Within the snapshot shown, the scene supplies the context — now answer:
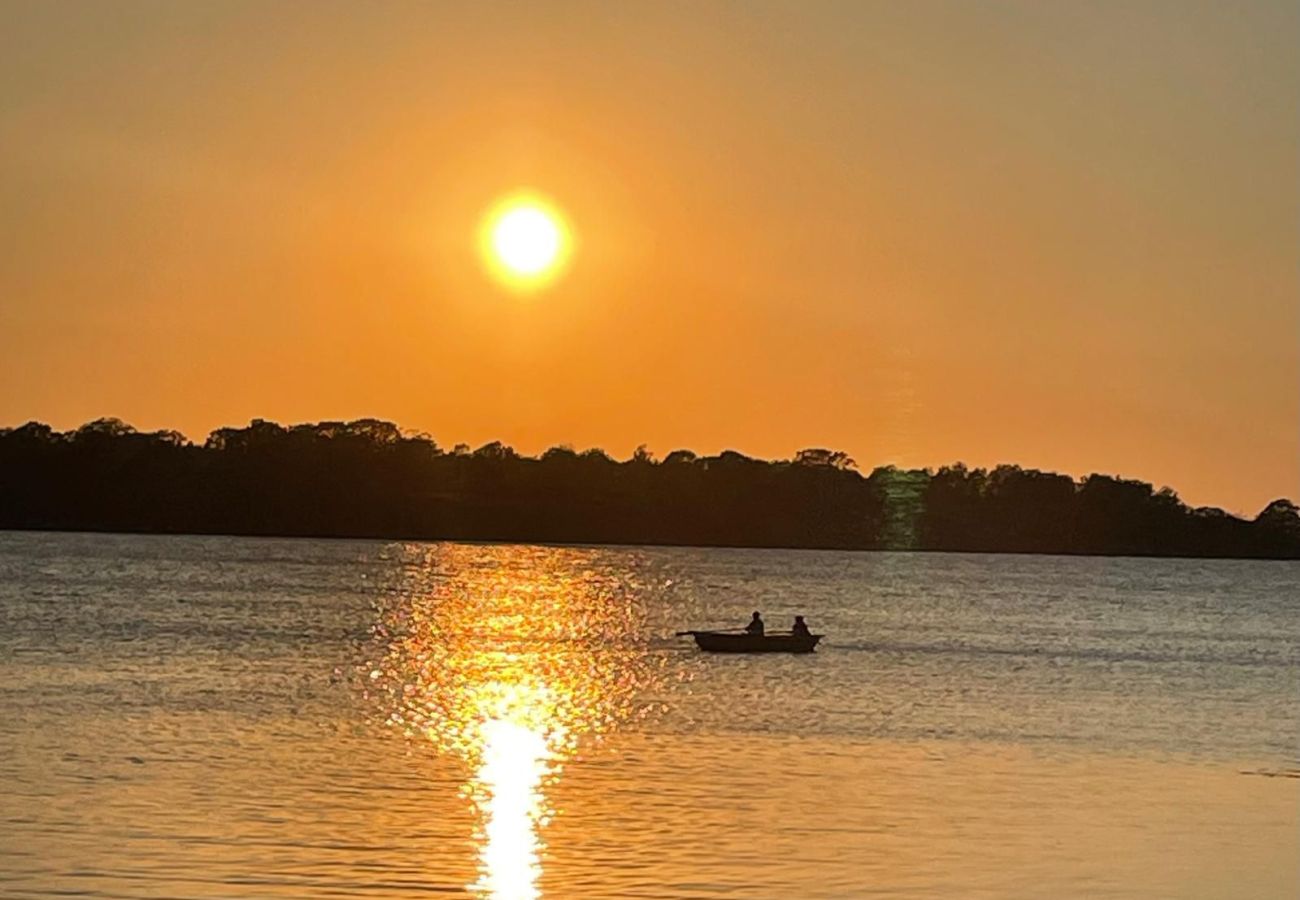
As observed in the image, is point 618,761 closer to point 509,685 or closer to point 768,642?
point 509,685

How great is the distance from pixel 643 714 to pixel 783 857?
21.8m

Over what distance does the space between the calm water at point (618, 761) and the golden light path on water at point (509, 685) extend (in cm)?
16

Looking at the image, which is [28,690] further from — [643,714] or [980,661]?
[980,661]

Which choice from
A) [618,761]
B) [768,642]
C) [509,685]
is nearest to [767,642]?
[768,642]

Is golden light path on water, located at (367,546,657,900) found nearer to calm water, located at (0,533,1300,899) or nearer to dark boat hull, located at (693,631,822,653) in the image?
calm water, located at (0,533,1300,899)

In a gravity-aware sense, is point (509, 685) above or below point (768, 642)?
below

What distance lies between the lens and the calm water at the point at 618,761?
28.1 m

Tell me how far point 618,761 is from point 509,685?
20.6 metres

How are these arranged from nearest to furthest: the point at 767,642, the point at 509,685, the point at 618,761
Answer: the point at 618,761 → the point at 509,685 → the point at 767,642

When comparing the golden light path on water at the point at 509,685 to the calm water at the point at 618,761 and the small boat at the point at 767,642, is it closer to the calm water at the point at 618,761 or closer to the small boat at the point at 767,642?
the calm water at the point at 618,761

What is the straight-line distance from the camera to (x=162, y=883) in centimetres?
2572

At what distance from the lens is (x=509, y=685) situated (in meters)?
60.6

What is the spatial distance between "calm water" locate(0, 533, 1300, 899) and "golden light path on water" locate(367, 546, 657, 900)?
0.53ft

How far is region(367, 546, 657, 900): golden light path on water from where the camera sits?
105 ft
